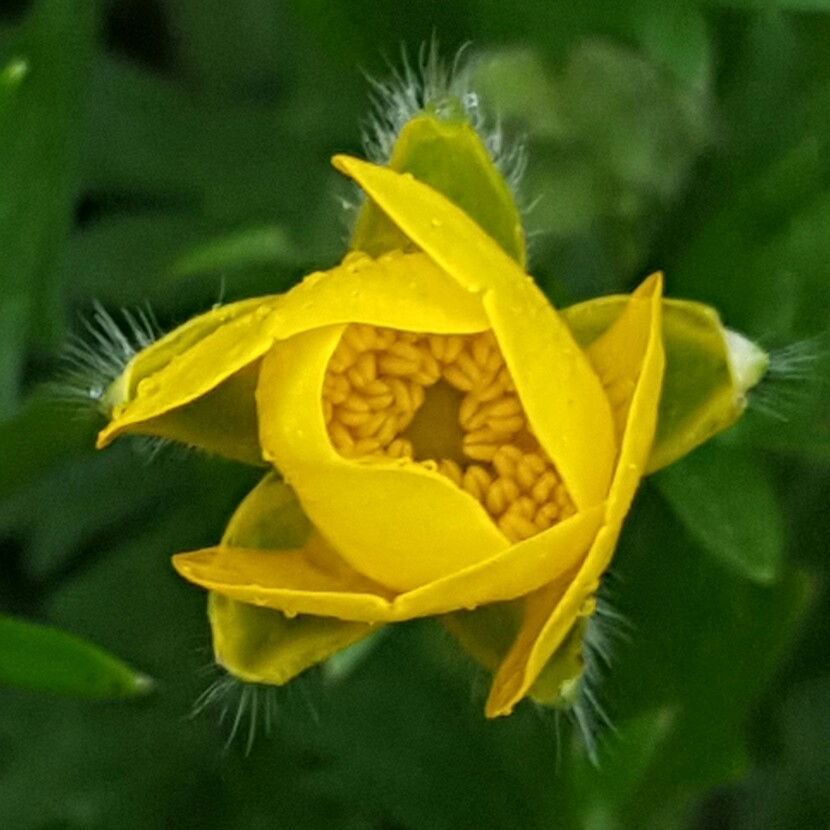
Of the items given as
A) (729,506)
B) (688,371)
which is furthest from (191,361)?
(729,506)

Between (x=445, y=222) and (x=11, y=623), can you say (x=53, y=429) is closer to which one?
(x=11, y=623)

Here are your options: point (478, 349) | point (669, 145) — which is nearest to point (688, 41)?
point (669, 145)

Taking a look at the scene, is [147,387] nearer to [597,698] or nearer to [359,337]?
[359,337]

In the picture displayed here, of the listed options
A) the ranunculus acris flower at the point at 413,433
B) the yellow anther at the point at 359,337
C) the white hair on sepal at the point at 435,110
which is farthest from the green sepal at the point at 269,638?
the white hair on sepal at the point at 435,110

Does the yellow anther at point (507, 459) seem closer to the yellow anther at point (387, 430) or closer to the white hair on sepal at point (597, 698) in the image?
the yellow anther at point (387, 430)

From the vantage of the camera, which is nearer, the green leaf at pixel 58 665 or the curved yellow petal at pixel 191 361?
the curved yellow petal at pixel 191 361

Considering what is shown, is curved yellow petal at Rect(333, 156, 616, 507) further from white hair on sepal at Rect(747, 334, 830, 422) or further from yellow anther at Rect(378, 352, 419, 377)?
white hair on sepal at Rect(747, 334, 830, 422)
